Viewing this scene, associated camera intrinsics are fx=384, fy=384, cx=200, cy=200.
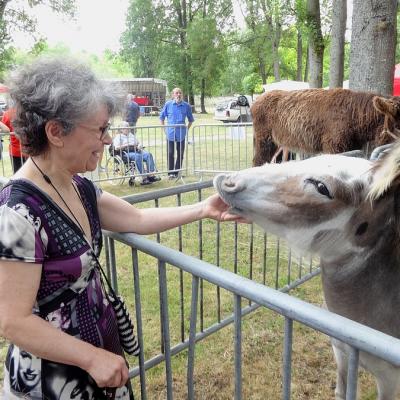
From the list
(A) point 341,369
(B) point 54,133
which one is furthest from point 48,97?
(A) point 341,369

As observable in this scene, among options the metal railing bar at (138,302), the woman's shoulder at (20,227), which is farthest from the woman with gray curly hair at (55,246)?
the metal railing bar at (138,302)

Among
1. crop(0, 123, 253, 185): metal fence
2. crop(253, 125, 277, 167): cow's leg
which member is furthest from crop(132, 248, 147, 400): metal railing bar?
crop(0, 123, 253, 185): metal fence

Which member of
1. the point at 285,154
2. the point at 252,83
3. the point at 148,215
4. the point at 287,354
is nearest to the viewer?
the point at 287,354

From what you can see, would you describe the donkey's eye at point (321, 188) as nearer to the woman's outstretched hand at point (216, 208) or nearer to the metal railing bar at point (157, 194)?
the woman's outstretched hand at point (216, 208)

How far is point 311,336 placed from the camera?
3037 mm

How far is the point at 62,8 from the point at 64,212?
17800 millimetres

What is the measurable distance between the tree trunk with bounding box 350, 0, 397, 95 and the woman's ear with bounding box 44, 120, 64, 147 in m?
4.16

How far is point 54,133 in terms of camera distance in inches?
48.2

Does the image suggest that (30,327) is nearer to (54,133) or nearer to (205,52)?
(54,133)

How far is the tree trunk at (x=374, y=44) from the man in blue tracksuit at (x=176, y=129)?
4265 millimetres

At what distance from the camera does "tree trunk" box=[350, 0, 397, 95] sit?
13.7 ft

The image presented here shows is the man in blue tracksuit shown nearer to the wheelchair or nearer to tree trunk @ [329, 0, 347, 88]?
the wheelchair

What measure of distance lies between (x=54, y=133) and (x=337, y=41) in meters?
7.06

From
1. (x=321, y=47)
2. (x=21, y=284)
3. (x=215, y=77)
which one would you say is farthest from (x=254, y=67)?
(x=21, y=284)
